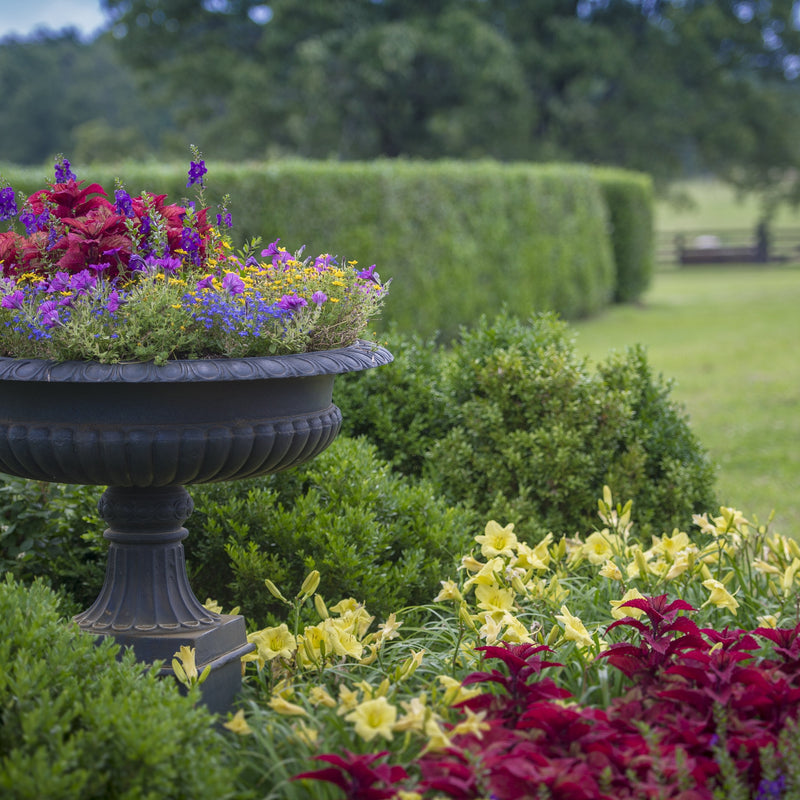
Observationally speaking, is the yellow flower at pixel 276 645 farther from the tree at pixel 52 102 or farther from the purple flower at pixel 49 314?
the tree at pixel 52 102

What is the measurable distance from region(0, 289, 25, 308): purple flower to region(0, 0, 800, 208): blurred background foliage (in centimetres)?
2142

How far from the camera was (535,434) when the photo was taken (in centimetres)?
435

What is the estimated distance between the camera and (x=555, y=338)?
477 cm

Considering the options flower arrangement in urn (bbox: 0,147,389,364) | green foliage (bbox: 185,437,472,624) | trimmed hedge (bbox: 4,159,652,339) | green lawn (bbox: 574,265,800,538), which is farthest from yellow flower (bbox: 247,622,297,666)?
trimmed hedge (bbox: 4,159,652,339)

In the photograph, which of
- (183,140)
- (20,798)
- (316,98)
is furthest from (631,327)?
(183,140)

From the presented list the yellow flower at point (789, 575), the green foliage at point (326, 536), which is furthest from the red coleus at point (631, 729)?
the green foliage at point (326, 536)

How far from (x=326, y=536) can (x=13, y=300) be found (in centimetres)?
139

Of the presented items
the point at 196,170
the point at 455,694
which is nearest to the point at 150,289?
the point at 196,170

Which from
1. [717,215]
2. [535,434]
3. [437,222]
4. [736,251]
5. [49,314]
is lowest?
[535,434]

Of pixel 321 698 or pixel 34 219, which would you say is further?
→ pixel 34 219

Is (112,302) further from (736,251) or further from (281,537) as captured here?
(736,251)

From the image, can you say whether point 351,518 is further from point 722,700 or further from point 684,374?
point 684,374

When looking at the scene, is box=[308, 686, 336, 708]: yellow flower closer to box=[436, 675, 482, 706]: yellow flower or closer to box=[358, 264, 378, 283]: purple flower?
box=[436, 675, 482, 706]: yellow flower

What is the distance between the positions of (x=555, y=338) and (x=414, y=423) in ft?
2.80
